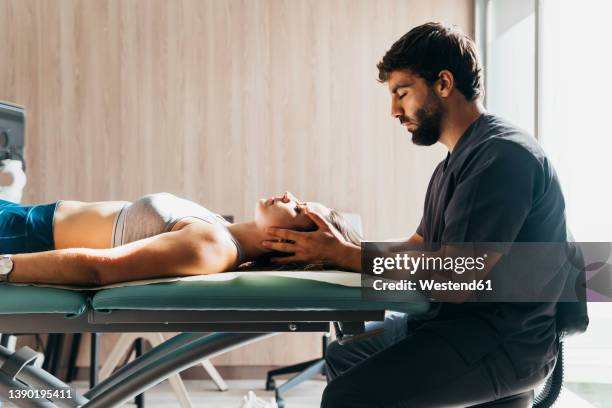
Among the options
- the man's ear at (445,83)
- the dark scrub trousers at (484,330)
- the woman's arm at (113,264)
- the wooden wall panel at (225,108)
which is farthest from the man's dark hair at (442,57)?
the wooden wall panel at (225,108)

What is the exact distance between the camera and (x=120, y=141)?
3.43 meters

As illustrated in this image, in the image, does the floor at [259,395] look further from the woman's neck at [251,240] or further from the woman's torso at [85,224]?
the woman's neck at [251,240]

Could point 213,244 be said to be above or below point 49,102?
below

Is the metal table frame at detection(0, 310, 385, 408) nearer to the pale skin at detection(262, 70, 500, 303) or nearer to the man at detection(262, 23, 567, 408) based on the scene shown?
the man at detection(262, 23, 567, 408)

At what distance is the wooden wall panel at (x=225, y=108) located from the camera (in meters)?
3.41

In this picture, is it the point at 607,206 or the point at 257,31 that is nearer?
the point at 607,206

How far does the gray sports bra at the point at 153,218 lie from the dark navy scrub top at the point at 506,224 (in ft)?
1.88

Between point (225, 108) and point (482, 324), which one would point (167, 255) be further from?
point (225, 108)

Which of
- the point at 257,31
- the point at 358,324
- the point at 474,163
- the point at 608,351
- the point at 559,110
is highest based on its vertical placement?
the point at 257,31

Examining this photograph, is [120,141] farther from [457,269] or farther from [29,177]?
[457,269]

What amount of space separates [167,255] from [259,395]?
198 centimetres

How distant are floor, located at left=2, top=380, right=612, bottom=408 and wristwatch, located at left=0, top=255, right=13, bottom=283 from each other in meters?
1.78

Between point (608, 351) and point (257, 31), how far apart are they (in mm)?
2299

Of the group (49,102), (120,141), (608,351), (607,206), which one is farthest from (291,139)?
(608,351)
